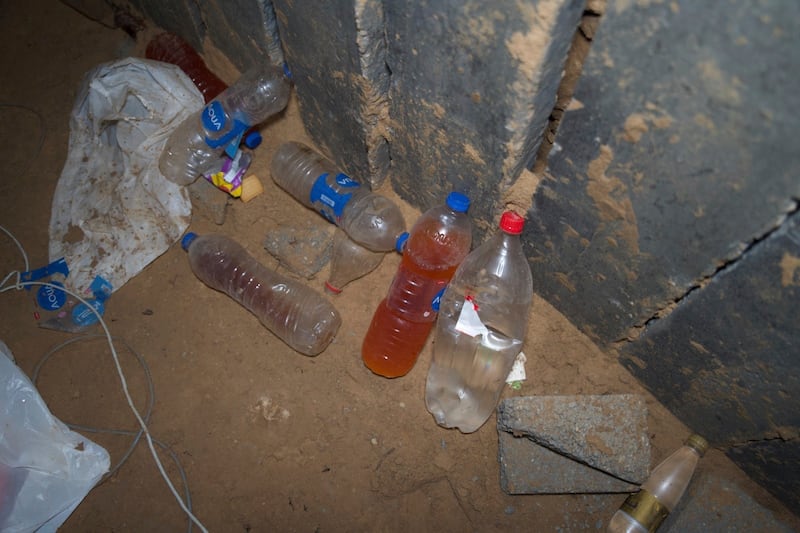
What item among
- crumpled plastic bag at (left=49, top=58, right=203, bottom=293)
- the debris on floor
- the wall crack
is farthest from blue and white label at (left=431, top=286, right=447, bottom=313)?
crumpled plastic bag at (left=49, top=58, right=203, bottom=293)

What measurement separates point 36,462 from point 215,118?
170cm

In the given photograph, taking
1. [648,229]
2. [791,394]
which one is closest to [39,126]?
[648,229]

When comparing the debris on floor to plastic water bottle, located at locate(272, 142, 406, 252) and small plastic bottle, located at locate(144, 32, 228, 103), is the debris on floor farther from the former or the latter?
small plastic bottle, located at locate(144, 32, 228, 103)

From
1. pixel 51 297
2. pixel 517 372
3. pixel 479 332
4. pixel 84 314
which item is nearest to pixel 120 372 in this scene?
pixel 84 314

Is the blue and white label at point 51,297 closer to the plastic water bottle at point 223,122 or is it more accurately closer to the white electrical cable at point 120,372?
the white electrical cable at point 120,372

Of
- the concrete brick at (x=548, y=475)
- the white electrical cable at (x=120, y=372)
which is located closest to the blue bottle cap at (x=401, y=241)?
the concrete brick at (x=548, y=475)

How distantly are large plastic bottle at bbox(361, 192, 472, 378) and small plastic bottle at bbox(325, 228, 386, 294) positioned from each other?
20 centimetres

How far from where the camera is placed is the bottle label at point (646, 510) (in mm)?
2041

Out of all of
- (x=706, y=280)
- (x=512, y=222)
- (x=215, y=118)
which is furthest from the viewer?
(x=215, y=118)

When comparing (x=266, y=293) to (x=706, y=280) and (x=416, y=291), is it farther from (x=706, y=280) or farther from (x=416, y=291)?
(x=706, y=280)

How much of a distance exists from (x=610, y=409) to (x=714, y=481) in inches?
20.1

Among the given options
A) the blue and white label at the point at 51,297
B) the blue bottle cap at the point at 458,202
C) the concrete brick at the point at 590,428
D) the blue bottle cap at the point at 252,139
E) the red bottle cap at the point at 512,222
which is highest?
the red bottle cap at the point at 512,222

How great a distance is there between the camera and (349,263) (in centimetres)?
255

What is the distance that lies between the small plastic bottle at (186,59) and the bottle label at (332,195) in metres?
0.96
